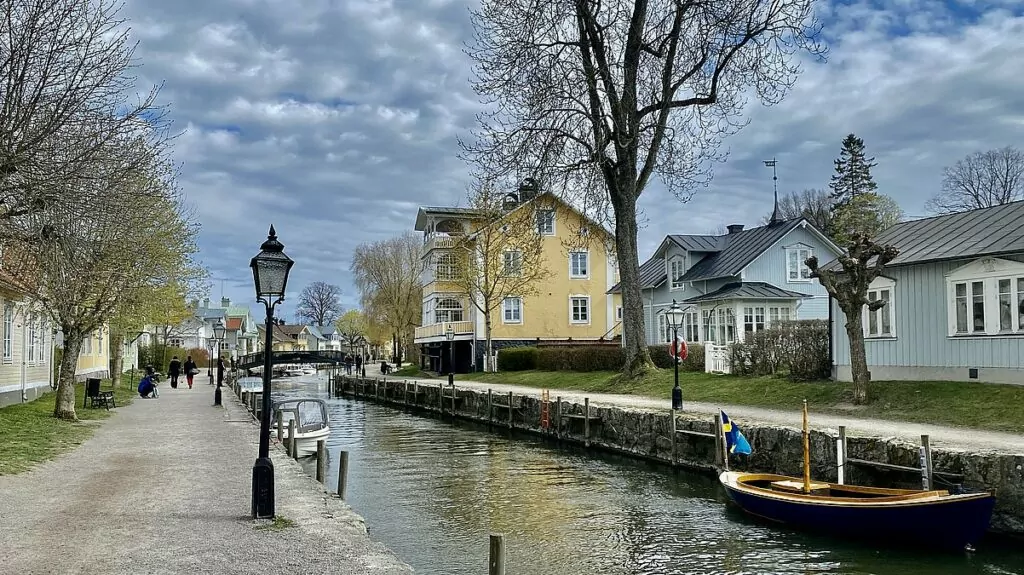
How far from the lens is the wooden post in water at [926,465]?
529 inches

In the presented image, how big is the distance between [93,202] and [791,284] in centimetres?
3424

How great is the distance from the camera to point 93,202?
14273mm

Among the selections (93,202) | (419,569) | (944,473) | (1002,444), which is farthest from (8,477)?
(1002,444)

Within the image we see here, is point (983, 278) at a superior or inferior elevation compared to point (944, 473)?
superior

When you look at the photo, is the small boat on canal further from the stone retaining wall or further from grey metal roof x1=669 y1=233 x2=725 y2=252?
grey metal roof x1=669 y1=233 x2=725 y2=252

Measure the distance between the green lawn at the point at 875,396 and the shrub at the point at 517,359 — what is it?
1436cm

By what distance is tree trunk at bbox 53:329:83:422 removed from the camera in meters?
23.2

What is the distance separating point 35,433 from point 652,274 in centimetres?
3576

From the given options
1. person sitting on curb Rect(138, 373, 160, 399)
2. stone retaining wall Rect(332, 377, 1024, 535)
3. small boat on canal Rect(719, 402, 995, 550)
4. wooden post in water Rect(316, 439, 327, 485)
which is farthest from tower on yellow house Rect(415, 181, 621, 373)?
small boat on canal Rect(719, 402, 995, 550)

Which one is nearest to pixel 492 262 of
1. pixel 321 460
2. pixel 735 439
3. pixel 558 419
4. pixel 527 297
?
pixel 527 297

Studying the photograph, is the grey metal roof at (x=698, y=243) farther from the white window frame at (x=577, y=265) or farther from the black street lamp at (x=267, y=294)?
the black street lamp at (x=267, y=294)

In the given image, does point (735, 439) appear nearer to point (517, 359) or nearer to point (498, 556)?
point (498, 556)

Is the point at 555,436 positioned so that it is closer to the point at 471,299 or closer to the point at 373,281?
the point at 471,299

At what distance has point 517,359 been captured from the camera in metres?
47.8
